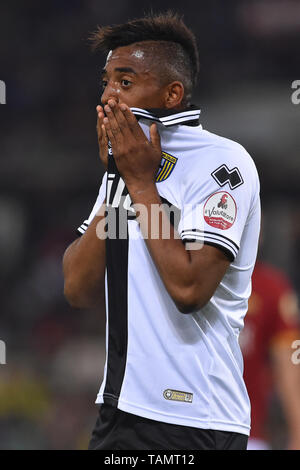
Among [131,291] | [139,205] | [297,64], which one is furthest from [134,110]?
[297,64]

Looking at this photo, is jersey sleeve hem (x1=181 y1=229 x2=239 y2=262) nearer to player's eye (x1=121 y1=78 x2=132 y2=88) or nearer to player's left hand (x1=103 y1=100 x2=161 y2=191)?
player's left hand (x1=103 y1=100 x2=161 y2=191)

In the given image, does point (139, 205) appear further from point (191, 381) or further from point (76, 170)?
point (76, 170)

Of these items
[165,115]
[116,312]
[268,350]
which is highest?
[165,115]

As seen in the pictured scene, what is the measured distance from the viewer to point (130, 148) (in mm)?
2385

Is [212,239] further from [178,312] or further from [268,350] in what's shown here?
[268,350]

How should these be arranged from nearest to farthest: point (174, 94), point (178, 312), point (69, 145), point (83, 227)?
1. point (178, 312)
2. point (174, 94)
3. point (83, 227)
4. point (69, 145)

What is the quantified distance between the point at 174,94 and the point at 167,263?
62cm

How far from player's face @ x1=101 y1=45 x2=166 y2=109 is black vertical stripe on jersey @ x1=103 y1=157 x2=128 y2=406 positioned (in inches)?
8.0

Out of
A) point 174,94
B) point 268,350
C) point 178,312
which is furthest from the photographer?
point 268,350

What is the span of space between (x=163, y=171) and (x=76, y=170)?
25.6ft

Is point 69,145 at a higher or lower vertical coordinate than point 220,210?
higher

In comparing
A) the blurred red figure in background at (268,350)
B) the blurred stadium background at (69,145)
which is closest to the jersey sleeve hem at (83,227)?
the blurred red figure in background at (268,350)

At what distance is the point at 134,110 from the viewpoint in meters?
2.47

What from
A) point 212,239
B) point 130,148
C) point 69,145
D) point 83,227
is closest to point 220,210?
point 212,239
